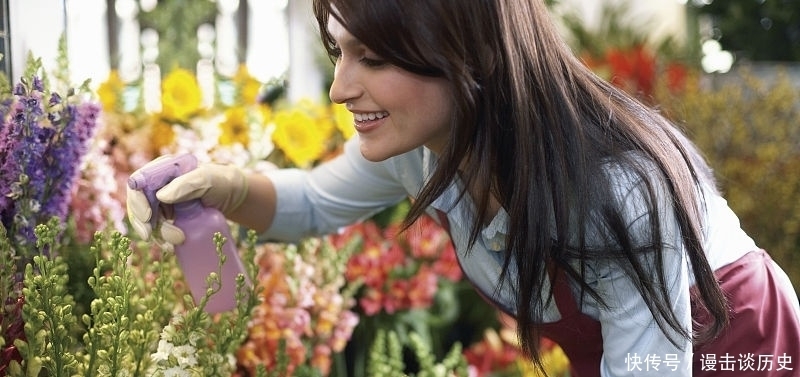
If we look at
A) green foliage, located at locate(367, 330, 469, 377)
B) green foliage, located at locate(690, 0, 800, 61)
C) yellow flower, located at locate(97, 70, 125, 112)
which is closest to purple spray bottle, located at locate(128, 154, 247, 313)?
green foliage, located at locate(367, 330, 469, 377)

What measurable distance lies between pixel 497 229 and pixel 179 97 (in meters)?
0.82

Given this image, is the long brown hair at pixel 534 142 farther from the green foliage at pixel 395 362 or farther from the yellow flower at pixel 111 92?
the yellow flower at pixel 111 92

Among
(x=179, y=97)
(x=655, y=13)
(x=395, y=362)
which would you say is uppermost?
(x=655, y=13)

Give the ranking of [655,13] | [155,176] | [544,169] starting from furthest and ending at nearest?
[655,13] < [155,176] < [544,169]

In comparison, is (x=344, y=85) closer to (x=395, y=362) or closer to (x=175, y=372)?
(x=175, y=372)

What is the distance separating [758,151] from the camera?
2.43m

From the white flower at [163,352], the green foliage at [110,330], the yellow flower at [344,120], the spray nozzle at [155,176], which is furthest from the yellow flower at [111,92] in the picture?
the white flower at [163,352]

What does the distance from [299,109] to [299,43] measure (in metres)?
0.87

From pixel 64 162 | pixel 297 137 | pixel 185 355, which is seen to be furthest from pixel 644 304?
pixel 297 137

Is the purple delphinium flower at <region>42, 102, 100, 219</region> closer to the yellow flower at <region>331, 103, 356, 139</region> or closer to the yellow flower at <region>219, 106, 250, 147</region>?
the yellow flower at <region>219, 106, 250, 147</region>

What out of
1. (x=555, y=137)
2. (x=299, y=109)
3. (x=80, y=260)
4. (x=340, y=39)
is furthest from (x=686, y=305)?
(x=299, y=109)

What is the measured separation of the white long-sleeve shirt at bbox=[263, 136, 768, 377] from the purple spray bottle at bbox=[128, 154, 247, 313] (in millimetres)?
210

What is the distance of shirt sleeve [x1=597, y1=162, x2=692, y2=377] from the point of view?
1.00 metres

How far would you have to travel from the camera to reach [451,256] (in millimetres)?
1886
